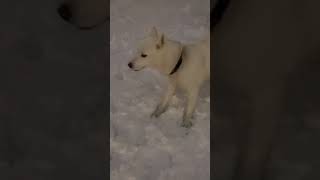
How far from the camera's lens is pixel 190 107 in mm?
907
